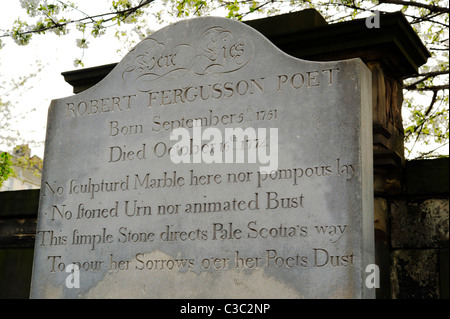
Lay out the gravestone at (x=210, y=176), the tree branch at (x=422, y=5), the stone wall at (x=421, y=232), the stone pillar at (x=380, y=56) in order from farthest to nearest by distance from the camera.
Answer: the tree branch at (x=422, y=5) < the stone pillar at (x=380, y=56) < the stone wall at (x=421, y=232) < the gravestone at (x=210, y=176)

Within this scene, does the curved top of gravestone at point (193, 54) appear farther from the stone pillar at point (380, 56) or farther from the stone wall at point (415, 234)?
the stone wall at point (415, 234)

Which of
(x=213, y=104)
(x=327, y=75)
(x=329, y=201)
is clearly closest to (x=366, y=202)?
(x=329, y=201)

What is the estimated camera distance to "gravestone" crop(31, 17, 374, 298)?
143 inches

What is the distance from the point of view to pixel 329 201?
11.9 ft

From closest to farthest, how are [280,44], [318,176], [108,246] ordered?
[318,176] → [108,246] → [280,44]

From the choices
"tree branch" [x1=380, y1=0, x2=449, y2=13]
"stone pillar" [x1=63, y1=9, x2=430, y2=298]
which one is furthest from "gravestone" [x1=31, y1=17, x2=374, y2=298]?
"tree branch" [x1=380, y1=0, x2=449, y2=13]

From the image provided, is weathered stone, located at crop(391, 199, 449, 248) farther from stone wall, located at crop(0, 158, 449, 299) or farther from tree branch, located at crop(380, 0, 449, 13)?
tree branch, located at crop(380, 0, 449, 13)

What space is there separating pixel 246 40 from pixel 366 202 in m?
1.40

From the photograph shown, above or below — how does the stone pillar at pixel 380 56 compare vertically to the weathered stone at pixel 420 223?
above

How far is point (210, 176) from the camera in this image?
4027 mm

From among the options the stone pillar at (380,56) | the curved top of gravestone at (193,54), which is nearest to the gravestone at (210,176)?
the curved top of gravestone at (193,54)

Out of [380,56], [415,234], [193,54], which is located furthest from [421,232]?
[193,54]

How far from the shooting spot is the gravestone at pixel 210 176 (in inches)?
143
